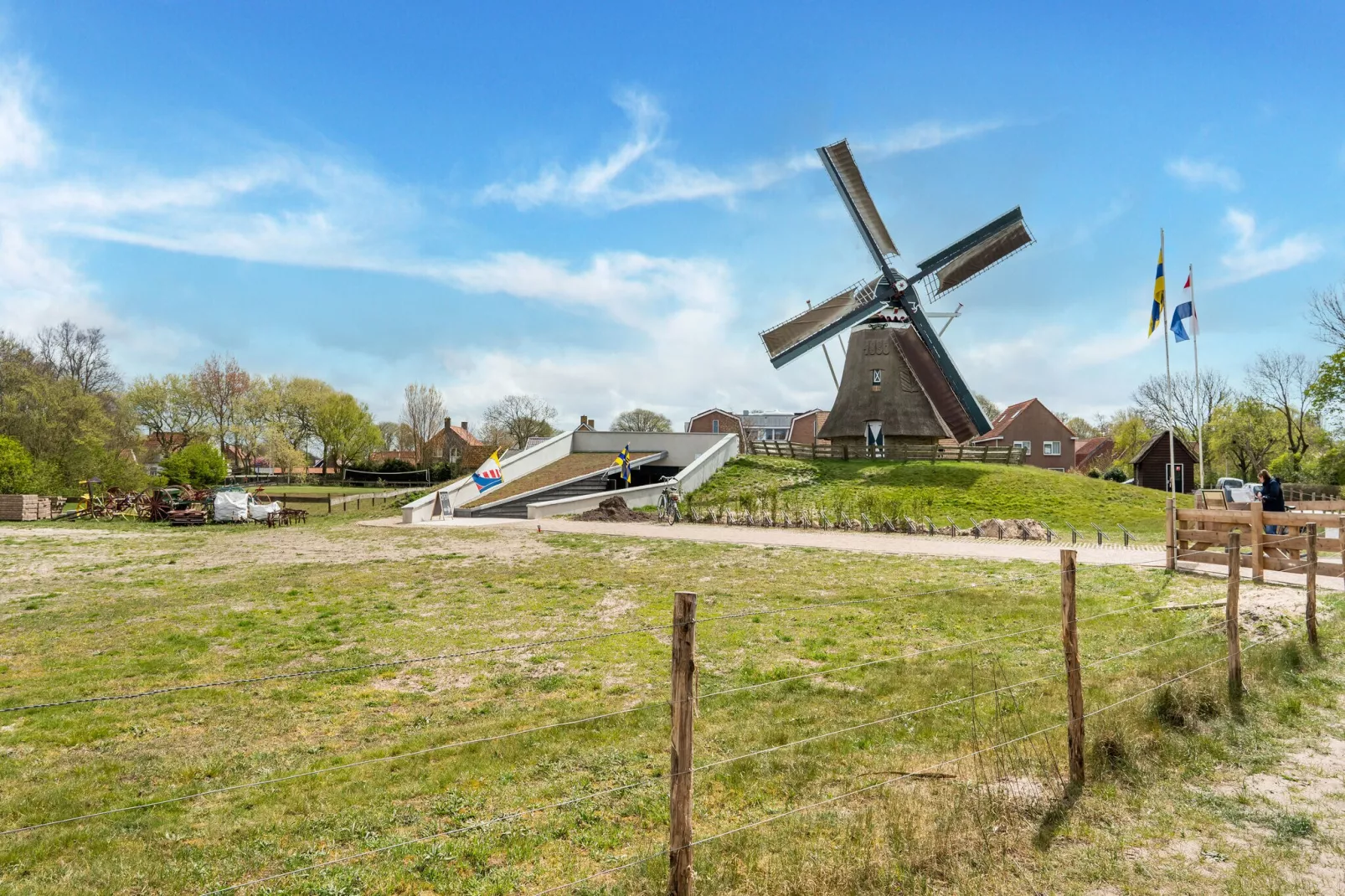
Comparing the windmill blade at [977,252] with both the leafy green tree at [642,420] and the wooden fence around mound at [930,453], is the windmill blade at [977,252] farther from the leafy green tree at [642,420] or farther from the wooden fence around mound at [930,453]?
the leafy green tree at [642,420]

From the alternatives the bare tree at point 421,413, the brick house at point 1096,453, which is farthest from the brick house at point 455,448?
the brick house at point 1096,453

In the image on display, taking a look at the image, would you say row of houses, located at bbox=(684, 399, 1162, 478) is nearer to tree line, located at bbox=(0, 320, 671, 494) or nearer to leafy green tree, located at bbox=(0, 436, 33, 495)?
tree line, located at bbox=(0, 320, 671, 494)

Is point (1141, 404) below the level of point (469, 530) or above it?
above

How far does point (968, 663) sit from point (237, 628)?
9.52m

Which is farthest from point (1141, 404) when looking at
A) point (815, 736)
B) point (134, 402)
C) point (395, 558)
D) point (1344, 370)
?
point (134, 402)

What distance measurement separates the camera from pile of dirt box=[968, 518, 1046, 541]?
22.0 m

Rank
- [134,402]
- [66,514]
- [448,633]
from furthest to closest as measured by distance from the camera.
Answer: [134,402] → [66,514] → [448,633]

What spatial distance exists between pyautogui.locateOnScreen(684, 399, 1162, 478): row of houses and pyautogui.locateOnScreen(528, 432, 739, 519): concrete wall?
42.8 ft

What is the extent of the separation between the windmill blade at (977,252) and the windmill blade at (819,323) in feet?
9.34

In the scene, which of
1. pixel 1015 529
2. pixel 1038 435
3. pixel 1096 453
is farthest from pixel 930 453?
pixel 1096 453

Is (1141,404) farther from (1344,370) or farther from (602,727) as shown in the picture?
(602,727)

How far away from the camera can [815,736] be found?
20.7 ft

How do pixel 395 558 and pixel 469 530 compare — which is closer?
pixel 395 558

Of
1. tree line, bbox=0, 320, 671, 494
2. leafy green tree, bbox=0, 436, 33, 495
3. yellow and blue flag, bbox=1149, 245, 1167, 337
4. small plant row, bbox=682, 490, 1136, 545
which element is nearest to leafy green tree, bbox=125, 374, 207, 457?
tree line, bbox=0, 320, 671, 494
